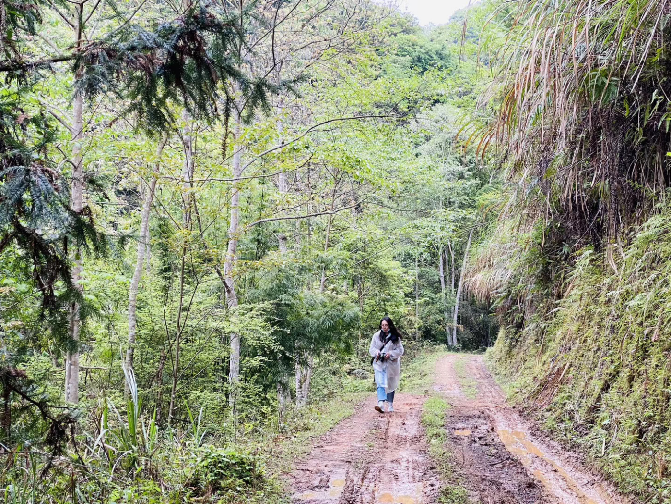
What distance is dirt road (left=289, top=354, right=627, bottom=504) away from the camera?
447 cm

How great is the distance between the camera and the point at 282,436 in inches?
274

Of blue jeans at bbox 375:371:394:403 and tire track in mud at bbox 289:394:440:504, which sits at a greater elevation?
blue jeans at bbox 375:371:394:403

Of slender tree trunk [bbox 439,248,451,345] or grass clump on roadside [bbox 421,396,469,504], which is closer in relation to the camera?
grass clump on roadside [bbox 421,396,469,504]

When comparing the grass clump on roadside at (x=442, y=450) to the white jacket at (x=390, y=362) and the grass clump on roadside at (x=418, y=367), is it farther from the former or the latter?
the grass clump on roadside at (x=418, y=367)

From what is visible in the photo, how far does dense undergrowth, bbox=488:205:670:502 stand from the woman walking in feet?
7.41

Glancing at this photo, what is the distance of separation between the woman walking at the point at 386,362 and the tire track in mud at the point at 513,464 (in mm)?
1147

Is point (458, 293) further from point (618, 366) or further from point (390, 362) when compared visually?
point (618, 366)

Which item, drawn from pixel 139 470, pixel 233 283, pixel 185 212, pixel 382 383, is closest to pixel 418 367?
pixel 233 283

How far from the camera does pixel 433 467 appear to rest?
17.1 feet

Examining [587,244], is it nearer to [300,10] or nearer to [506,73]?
[506,73]

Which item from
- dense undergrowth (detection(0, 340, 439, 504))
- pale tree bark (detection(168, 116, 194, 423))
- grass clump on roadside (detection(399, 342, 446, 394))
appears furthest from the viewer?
grass clump on roadside (detection(399, 342, 446, 394))

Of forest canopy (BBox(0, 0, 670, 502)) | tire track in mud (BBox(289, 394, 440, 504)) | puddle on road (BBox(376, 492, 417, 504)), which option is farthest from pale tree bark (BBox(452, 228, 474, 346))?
puddle on road (BBox(376, 492, 417, 504))

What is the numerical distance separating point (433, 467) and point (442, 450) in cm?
64

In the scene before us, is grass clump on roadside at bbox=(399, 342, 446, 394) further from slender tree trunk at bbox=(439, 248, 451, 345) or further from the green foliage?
the green foliage
